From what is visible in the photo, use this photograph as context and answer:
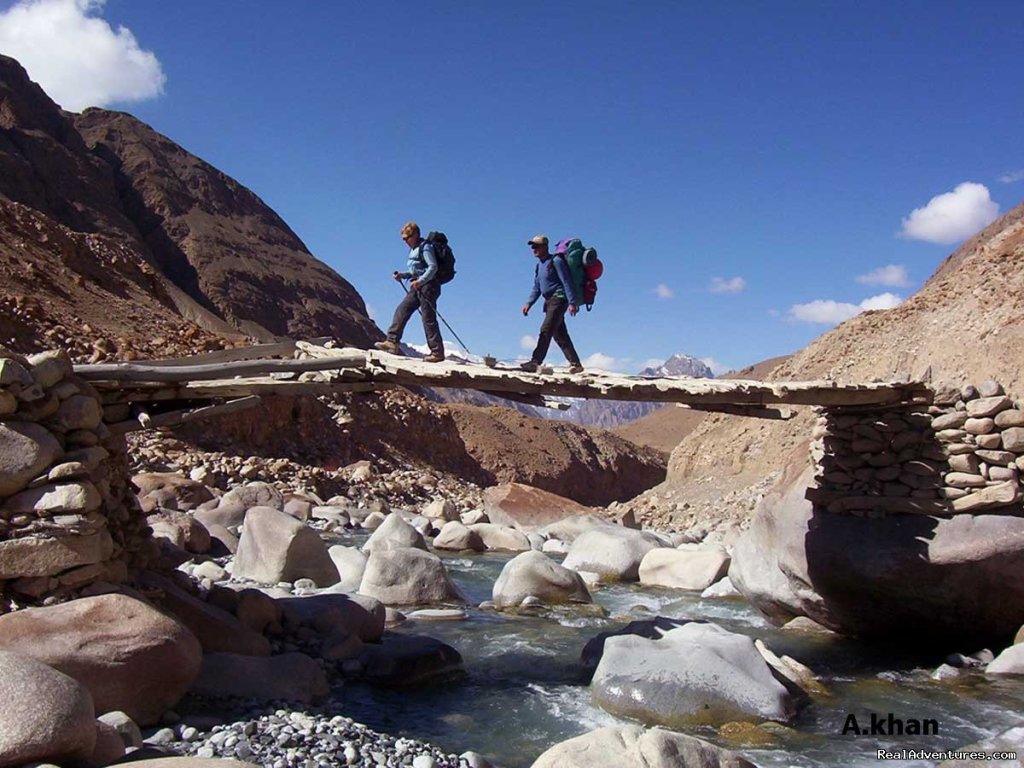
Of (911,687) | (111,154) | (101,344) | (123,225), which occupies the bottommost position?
(911,687)

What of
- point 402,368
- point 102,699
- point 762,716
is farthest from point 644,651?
point 102,699

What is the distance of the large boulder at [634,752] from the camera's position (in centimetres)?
471

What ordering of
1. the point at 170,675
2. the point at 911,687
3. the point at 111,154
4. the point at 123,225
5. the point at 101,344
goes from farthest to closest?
1. the point at 111,154
2. the point at 123,225
3. the point at 101,344
4. the point at 911,687
5. the point at 170,675

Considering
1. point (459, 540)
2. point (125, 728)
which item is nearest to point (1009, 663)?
point (125, 728)

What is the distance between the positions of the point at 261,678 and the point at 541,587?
5165 millimetres

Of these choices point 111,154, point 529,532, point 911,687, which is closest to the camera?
point 911,687

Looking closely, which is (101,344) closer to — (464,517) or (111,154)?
(464,517)

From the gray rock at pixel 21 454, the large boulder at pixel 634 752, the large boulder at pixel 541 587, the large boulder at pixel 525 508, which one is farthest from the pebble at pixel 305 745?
the large boulder at pixel 525 508

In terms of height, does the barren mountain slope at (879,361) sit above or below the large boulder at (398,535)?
above

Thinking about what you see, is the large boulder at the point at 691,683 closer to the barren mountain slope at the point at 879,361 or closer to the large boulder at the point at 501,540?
the large boulder at the point at 501,540

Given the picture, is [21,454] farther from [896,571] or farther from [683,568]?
[683,568]

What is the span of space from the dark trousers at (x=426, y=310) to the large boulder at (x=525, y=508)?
13939 mm

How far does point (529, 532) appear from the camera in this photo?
20188mm

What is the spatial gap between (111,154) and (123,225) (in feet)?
35.2
